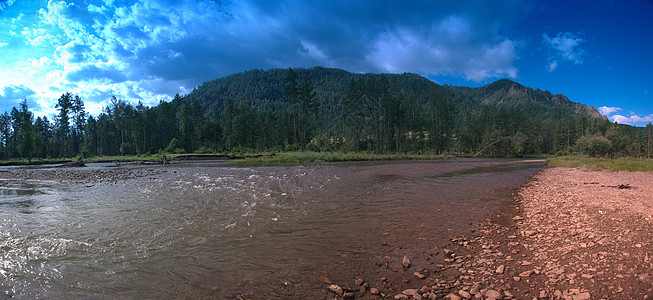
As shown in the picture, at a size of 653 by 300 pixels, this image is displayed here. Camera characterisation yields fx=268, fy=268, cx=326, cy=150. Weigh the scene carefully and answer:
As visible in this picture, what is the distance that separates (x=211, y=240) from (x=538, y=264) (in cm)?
769

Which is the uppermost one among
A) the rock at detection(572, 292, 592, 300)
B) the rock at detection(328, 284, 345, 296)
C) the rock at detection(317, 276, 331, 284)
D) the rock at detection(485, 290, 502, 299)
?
the rock at detection(572, 292, 592, 300)

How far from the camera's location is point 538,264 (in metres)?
5.20

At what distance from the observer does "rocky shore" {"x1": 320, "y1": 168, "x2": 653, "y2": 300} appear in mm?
4223

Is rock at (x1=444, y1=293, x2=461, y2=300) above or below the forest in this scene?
below

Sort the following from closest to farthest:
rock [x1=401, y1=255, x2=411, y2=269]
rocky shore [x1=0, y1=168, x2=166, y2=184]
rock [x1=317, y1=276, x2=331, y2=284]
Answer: rock [x1=317, y1=276, x2=331, y2=284]
rock [x1=401, y1=255, x2=411, y2=269]
rocky shore [x1=0, y1=168, x2=166, y2=184]

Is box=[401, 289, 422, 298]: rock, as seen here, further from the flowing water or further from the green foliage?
the green foliage

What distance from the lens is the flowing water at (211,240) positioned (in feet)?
16.9

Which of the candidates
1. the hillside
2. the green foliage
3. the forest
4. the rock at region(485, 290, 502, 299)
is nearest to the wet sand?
the rock at region(485, 290, 502, 299)

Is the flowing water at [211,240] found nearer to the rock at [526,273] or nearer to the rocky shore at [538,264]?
the rocky shore at [538,264]

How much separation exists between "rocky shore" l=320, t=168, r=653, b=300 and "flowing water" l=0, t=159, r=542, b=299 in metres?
0.71

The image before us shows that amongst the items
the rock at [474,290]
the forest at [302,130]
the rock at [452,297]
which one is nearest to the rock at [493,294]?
the rock at [474,290]

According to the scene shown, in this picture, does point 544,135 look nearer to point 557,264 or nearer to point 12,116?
point 557,264

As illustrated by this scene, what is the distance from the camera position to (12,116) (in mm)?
83062

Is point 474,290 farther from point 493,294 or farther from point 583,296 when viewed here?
point 583,296
